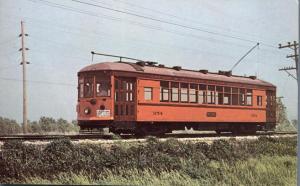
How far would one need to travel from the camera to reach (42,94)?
7.08m

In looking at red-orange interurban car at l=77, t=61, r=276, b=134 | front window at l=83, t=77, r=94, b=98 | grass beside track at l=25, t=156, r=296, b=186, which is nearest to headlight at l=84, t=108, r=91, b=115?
red-orange interurban car at l=77, t=61, r=276, b=134

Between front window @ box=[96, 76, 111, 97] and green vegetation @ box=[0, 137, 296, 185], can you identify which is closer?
green vegetation @ box=[0, 137, 296, 185]

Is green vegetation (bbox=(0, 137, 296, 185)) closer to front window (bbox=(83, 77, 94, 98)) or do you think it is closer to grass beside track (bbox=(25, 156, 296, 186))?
grass beside track (bbox=(25, 156, 296, 186))

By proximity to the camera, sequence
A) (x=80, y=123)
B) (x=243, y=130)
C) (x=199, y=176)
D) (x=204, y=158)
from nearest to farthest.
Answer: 1. (x=199, y=176)
2. (x=204, y=158)
3. (x=80, y=123)
4. (x=243, y=130)

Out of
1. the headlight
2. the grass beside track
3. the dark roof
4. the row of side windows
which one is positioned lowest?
the grass beside track

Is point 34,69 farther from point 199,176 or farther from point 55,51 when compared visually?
point 199,176

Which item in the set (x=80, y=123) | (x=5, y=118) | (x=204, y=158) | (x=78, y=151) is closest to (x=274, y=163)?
(x=204, y=158)

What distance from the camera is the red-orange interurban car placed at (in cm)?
890

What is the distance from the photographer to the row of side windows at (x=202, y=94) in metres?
9.50

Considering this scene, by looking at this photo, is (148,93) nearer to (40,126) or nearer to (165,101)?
(165,101)

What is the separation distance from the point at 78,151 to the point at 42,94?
3.31 feet

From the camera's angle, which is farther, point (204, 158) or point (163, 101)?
point (163, 101)

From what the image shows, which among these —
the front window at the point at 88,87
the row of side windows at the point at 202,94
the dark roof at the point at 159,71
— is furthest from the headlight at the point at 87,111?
the row of side windows at the point at 202,94

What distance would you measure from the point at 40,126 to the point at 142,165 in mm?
1911
